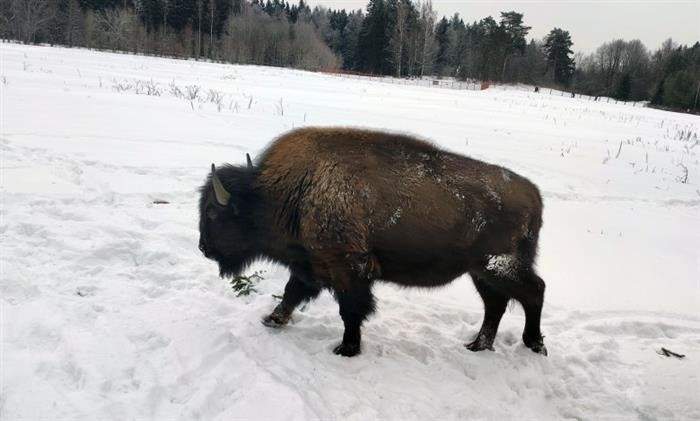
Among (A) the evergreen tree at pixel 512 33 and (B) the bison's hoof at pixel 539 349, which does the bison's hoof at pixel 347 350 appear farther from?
(A) the evergreen tree at pixel 512 33

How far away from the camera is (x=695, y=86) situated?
5784 cm

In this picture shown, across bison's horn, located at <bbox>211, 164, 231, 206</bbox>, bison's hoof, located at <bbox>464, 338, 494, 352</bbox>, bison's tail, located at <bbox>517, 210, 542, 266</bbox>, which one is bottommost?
bison's hoof, located at <bbox>464, 338, 494, 352</bbox>

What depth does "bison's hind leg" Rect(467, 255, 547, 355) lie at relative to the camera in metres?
4.14

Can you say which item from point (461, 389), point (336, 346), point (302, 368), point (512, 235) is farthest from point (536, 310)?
point (302, 368)

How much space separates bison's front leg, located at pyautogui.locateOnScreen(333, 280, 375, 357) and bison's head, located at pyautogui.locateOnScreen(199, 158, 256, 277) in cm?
96

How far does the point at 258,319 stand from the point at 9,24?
3015 inches

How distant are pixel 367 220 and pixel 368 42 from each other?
8462 cm

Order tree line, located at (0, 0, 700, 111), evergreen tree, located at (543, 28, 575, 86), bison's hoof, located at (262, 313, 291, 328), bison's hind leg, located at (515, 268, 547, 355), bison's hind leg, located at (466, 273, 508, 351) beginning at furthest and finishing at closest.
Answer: evergreen tree, located at (543, 28, 575, 86) → tree line, located at (0, 0, 700, 111) → bison's hind leg, located at (466, 273, 508, 351) → bison's hoof, located at (262, 313, 291, 328) → bison's hind leg, located at (515, 268, 547, 355)

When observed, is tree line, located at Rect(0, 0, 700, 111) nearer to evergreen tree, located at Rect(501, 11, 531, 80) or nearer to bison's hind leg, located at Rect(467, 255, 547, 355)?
evergreen tree, located at Rect(501, 11, 531, 80)

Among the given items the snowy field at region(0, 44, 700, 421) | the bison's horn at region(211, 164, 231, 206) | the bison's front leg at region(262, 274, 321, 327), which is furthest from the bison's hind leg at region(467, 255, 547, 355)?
the bison's horn at region(211, 164, 231, 206)

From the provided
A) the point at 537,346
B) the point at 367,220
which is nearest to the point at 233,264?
the point at 367,220

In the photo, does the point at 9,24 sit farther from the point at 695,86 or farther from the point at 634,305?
the point at 695,86

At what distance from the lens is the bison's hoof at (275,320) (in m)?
4.36

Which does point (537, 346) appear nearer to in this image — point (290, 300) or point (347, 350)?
point (347, 350)
